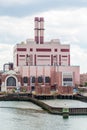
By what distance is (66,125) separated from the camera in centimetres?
4172

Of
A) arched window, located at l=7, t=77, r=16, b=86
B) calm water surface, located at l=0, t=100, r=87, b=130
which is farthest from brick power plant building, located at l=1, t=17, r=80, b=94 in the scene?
calm water surface, located at l=0, t=100, r=87, b=130

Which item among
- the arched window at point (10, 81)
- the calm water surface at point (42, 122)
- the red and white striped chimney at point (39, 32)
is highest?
the red and white striped chimney at point (39, 32)

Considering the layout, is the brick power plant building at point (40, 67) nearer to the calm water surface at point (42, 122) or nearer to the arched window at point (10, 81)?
the arched window at point (10, 81)

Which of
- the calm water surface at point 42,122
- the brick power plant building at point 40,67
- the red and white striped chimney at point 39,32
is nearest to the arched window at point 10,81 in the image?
the brick power plant building at point 40,67

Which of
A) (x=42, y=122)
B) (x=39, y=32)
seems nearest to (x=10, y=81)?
(x=39, y=32)

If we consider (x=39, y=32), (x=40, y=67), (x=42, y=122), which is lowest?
(x=42, y=122)

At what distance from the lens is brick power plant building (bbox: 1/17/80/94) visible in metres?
121

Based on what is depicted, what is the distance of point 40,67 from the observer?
124m

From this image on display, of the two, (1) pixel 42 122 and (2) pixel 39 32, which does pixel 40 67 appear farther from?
(1) pixel 42 122

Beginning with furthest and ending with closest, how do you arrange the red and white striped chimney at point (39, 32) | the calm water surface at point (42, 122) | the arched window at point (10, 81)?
1. the red and white striped chimney at point (39, 32)
2. the arched window at point (10, 81)
3. the calm water surface at point (42, 122)

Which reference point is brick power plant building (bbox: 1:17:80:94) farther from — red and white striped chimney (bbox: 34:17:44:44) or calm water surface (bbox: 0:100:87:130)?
calm water surface (bbox: 0:100:87:130)

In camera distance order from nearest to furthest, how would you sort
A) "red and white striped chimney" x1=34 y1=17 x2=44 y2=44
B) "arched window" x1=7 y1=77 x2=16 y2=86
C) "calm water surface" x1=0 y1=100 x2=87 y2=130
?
"calm water surface" x1=0 y1=100 x2=87 y2=130
"arched window" x1=7 y1=77 x2=16 y2=86
"red and white striped chimney" x1=34 y1=17 x2=44 y2=44

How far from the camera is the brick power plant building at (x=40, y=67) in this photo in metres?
121

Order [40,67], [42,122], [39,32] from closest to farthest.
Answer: [42,122] < [40,67] < [39,32]
